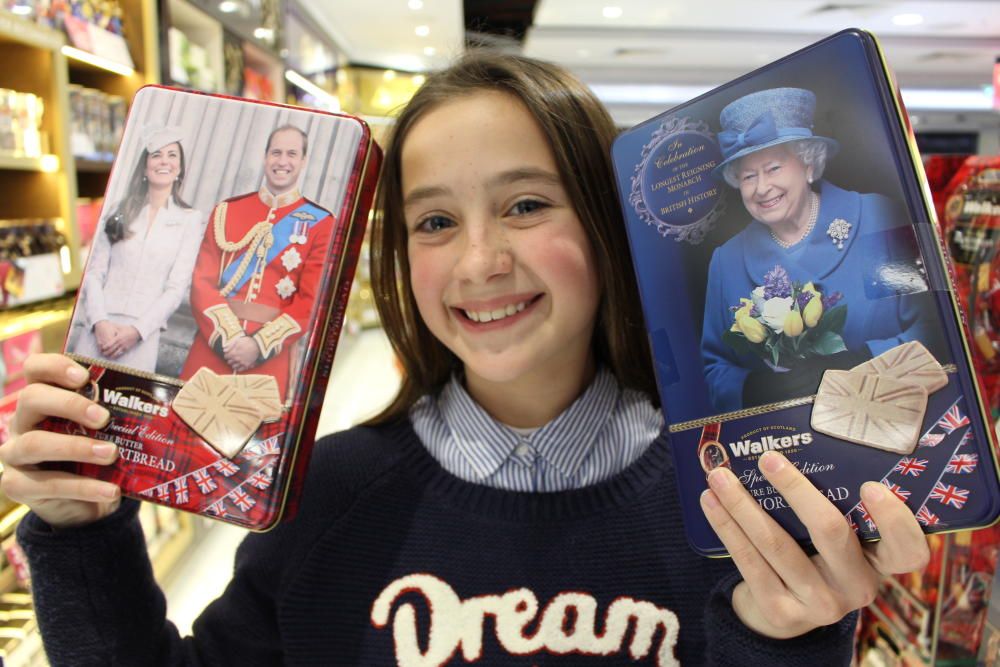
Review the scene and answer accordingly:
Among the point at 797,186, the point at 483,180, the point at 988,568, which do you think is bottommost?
the point at 988,568

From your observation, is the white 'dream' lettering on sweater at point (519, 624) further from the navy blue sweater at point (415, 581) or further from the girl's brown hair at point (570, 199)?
the girl's brown hair at point (570, 199)

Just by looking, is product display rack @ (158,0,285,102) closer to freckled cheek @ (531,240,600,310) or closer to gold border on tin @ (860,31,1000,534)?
freckled cheek @ (531,240,600,310)

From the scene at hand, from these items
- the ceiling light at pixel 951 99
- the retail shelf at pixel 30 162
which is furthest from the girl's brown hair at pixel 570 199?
the ceiling light at pixel 951 99

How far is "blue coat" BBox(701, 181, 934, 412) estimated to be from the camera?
1.85 ft

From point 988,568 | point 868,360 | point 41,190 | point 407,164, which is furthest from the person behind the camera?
point 41,190

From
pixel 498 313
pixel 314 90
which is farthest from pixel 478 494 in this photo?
pixel 314 90

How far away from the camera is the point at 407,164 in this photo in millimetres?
881

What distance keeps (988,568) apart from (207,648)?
121 centimetres

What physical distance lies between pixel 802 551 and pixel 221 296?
0.60 metres

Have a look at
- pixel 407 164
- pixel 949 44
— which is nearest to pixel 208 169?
pixel 407 164

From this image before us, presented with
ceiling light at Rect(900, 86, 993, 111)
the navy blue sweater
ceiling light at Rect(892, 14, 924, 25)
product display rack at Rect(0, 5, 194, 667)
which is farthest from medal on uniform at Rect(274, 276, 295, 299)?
ceiling light at Rect(900, 86, 993, 111)

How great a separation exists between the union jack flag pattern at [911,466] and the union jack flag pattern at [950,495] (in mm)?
16

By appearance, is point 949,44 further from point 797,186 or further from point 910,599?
point 797,186

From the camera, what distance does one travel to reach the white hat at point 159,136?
2.47 feet
